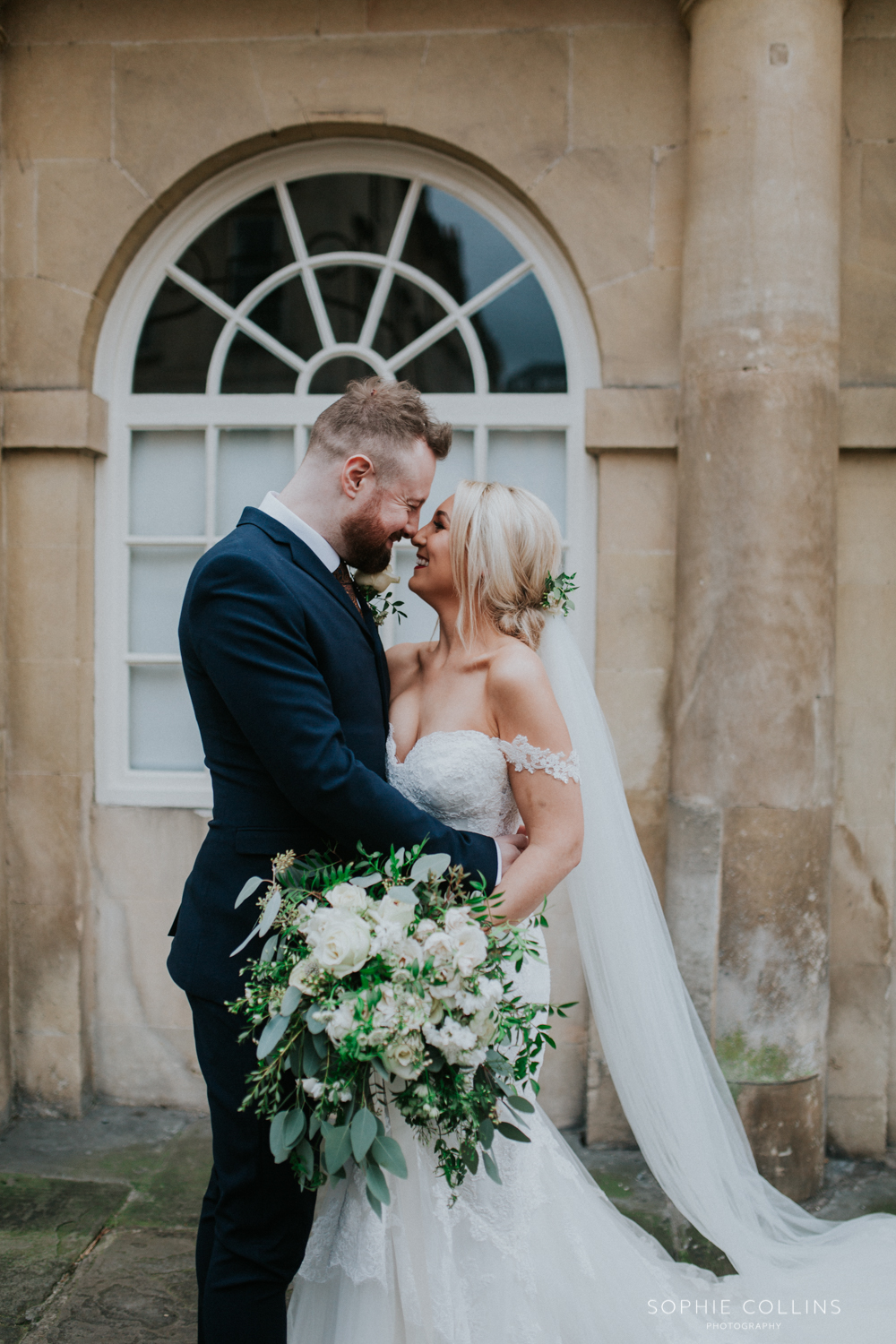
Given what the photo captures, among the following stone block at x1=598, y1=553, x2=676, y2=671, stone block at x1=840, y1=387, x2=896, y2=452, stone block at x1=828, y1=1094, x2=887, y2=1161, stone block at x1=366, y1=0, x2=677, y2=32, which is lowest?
stone block at x1=828, y1=1094, x2=887, y2=1161

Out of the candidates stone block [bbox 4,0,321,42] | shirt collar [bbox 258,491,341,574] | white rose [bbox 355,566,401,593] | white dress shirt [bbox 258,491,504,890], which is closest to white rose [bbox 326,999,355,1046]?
white dress shirt [bbox 258,491,504,890]

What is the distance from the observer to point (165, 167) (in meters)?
3.81

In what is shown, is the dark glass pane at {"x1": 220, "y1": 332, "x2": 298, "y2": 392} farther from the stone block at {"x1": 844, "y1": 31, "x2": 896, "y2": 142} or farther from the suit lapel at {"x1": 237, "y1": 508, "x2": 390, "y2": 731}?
the stone block at {"x1": 844, "y1": 31, "x2": 896, "y2": 142}

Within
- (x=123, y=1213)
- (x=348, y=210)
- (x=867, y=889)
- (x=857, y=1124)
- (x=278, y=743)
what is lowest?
(x=123, y=1213)

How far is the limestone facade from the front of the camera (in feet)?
11.1

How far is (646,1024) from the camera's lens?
8.79 feet

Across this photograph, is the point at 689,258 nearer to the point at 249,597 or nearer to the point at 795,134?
the point at 795,134

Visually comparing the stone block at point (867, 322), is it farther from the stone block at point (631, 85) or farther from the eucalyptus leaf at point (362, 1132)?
the eucalyptus leaf at point (362, 1132)

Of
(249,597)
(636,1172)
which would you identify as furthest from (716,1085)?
(249,597)

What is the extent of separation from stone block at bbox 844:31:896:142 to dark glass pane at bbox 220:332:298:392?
235 cm

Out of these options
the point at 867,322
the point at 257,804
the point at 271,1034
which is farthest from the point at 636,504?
the point at 271,1034

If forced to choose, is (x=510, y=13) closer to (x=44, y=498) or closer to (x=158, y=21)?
(x=158, y=21)

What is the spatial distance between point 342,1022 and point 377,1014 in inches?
2.7

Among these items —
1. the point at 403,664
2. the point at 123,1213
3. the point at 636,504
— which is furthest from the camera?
the point at 636,504
